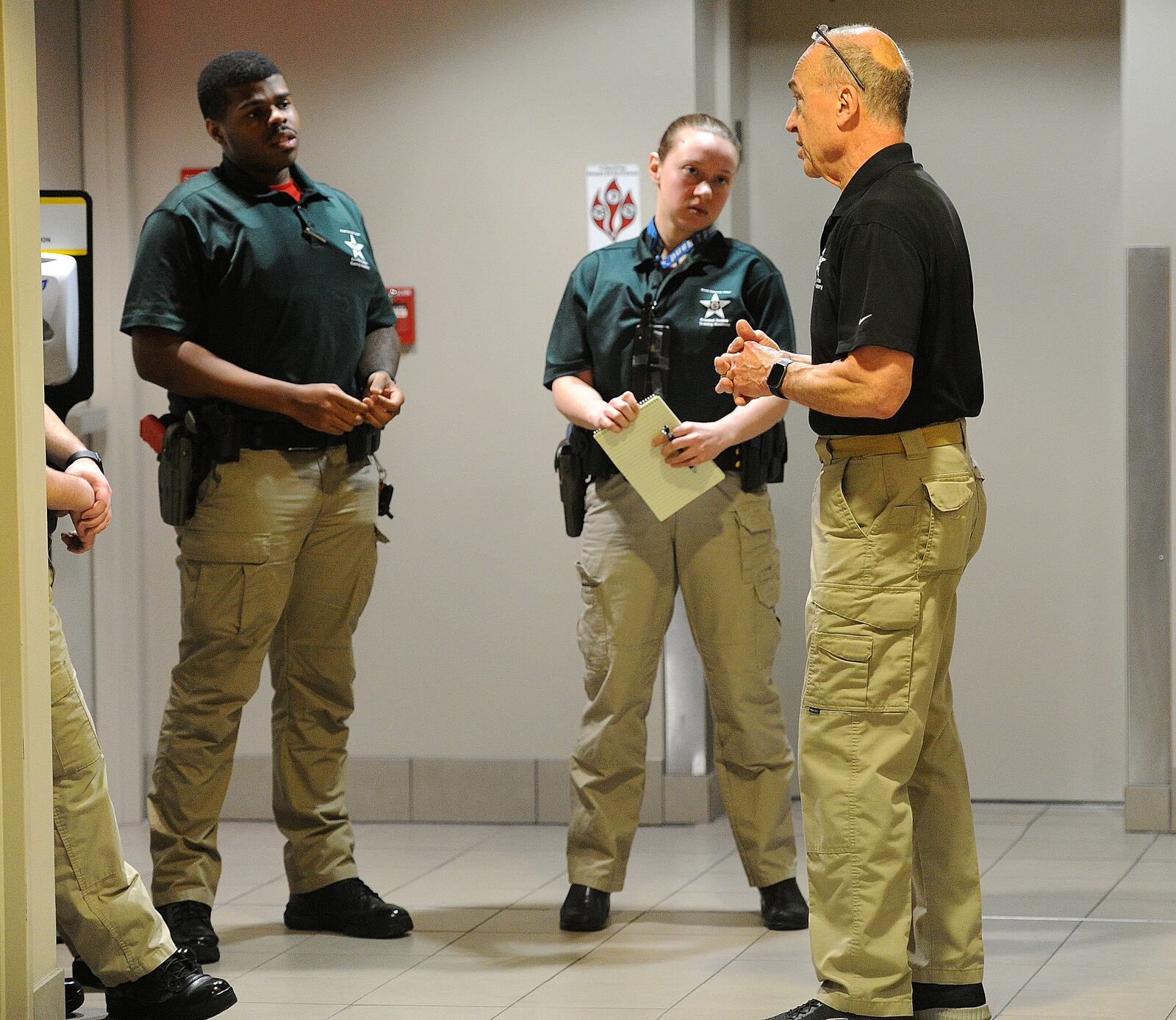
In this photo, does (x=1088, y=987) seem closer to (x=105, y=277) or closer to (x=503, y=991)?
(x=503, y=991)

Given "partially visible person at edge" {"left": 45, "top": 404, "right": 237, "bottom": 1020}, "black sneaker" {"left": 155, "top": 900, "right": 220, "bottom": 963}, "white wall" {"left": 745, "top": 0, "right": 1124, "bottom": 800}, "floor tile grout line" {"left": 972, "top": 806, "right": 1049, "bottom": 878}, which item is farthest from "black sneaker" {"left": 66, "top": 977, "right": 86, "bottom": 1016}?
"white wall" {"left": 745, "top": 0, "right": 1124, "bottom": 800}

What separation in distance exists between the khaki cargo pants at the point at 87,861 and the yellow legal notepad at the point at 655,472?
1240 mm

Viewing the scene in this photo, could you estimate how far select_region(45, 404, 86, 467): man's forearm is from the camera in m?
2.97

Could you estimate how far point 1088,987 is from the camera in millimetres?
3148

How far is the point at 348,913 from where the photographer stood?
3.64m

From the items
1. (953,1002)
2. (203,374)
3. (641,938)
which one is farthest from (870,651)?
(203,374)

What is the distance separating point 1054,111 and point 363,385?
7.69 ft

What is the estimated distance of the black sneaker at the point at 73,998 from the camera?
120 inches

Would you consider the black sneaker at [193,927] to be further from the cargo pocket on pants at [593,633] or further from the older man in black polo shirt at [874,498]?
the older man in black polo shirt at [874,498]

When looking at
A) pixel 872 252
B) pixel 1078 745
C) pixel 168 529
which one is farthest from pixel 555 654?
pixel 872 252

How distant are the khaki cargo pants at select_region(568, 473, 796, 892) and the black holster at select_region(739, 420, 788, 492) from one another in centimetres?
3

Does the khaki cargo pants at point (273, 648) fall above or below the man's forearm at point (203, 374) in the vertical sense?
below

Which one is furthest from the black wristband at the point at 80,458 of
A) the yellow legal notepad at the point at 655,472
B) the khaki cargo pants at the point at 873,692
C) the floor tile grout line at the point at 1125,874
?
the floor tile grout line at the point at 1125,874

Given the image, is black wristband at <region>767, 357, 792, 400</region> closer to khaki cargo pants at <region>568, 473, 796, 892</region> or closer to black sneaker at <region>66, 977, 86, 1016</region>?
khaki cargo pants at <region>568, 473, 796, 892</region>
